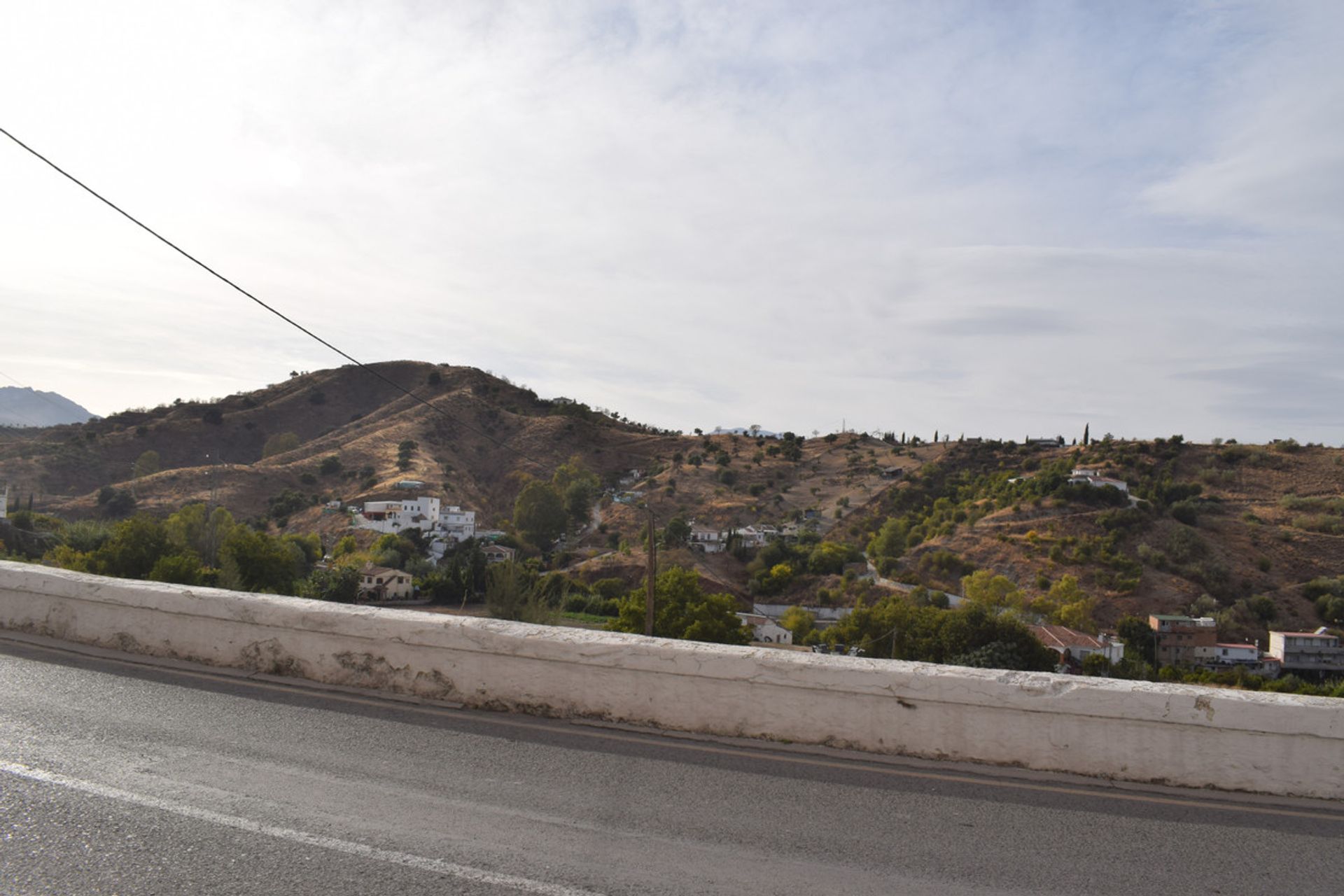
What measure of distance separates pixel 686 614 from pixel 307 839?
31.6 m

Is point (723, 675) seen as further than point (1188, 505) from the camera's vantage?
No

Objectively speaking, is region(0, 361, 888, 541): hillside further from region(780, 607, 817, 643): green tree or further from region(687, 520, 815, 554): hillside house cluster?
region(780, 607, 817, 643): green tree

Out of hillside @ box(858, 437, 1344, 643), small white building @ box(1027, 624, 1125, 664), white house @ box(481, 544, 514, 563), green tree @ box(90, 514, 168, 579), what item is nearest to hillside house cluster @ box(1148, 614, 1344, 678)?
small white building @ box(1027, 624, 1125, 664)

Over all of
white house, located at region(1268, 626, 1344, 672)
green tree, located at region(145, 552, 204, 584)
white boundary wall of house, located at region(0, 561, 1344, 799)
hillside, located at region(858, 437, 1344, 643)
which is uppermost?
hillside, located at region(858, 437, 1344, 643)

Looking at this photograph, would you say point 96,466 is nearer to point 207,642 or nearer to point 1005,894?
point 207,642

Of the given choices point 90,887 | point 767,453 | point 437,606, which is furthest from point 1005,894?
point 767,453

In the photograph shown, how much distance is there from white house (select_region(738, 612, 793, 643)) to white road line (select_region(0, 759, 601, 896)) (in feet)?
115

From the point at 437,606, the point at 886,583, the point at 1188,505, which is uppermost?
the point at 1188,505

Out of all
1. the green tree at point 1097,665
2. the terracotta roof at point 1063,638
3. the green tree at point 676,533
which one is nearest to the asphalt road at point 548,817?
the green tree at point 1097,665

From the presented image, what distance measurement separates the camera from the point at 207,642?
6.25m

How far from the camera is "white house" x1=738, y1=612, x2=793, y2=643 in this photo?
39.6 meters

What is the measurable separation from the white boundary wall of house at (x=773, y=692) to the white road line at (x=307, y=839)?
1.93 m

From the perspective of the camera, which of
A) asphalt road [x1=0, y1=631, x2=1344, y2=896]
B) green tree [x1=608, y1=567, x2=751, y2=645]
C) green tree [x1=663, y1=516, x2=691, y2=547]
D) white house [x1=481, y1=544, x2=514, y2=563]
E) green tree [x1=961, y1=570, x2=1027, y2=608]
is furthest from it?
green tree [x1=663, y1=516, x2=691, y2=547]

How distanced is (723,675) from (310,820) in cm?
235
